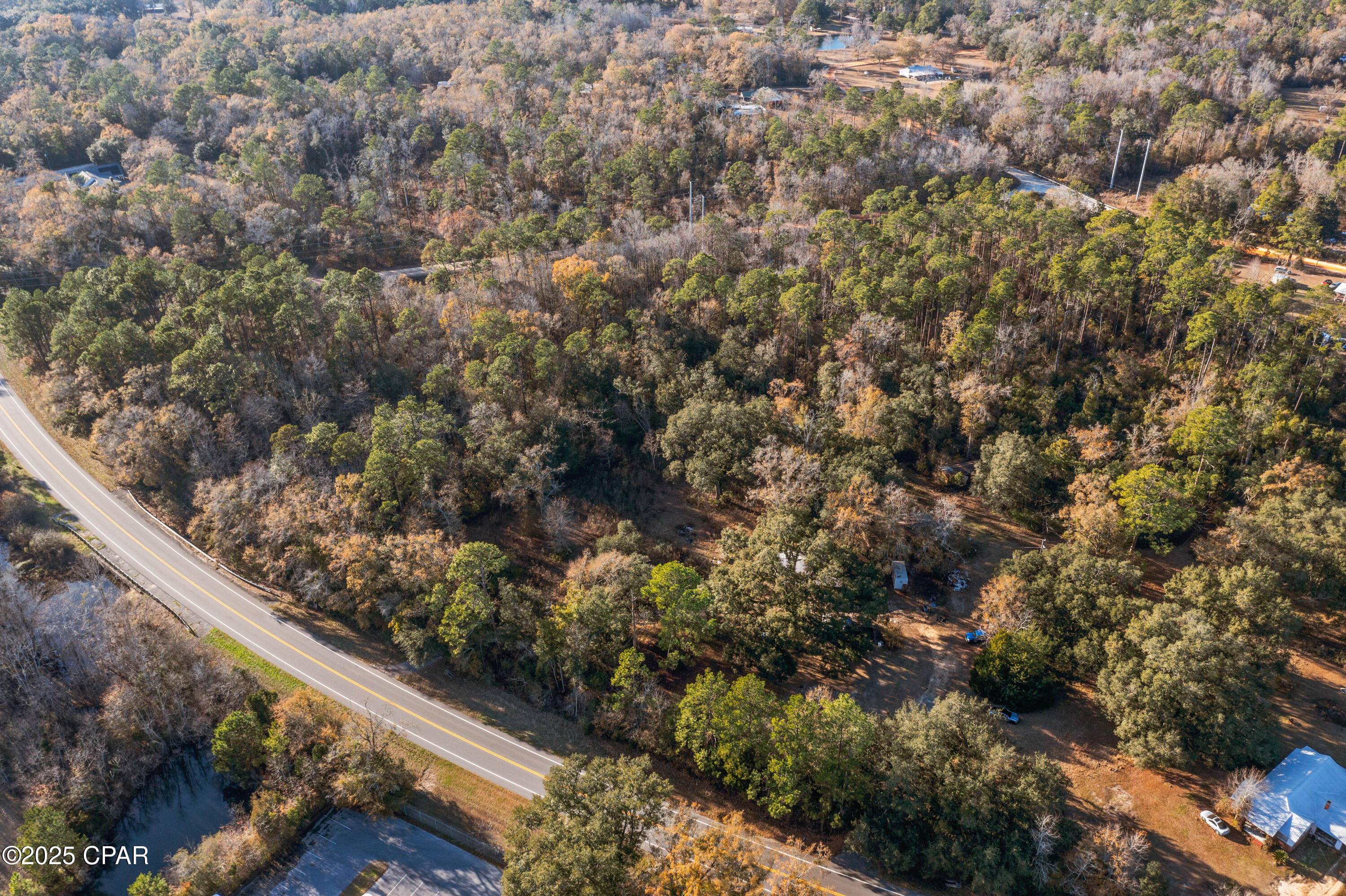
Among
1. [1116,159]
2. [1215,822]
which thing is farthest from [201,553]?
[1116,159]

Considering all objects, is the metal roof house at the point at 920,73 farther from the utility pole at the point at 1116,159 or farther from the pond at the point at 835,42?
the utility pole at the point at 1116,159

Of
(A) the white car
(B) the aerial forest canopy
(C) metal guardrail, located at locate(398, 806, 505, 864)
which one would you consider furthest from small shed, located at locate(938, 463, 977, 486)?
(C) metal guardrail, located at locate(398, 806, 505, 864)

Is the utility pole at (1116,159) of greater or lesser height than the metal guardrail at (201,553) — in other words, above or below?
above

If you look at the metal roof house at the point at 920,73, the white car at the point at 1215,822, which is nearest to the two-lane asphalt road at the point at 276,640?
the white car at the point at 1215,822

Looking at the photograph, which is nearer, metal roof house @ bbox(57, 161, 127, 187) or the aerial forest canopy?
the aerial forest canopy

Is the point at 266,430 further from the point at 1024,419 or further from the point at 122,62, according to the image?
the point at 122,62

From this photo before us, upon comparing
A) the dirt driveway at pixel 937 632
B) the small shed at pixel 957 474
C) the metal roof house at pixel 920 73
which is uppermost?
the metal roof house at pixel 920 73

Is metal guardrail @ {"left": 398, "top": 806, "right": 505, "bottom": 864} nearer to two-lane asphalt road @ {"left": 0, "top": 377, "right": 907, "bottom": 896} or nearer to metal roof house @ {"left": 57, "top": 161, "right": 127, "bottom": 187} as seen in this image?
two-lane asphalt road @ {"left": 0, "top": 377, "right": 907, "bottom": 896}

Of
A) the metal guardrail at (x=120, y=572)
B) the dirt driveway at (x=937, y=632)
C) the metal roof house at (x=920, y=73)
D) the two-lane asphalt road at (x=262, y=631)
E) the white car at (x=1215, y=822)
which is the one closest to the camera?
the white car at (x=1215, y=822)
